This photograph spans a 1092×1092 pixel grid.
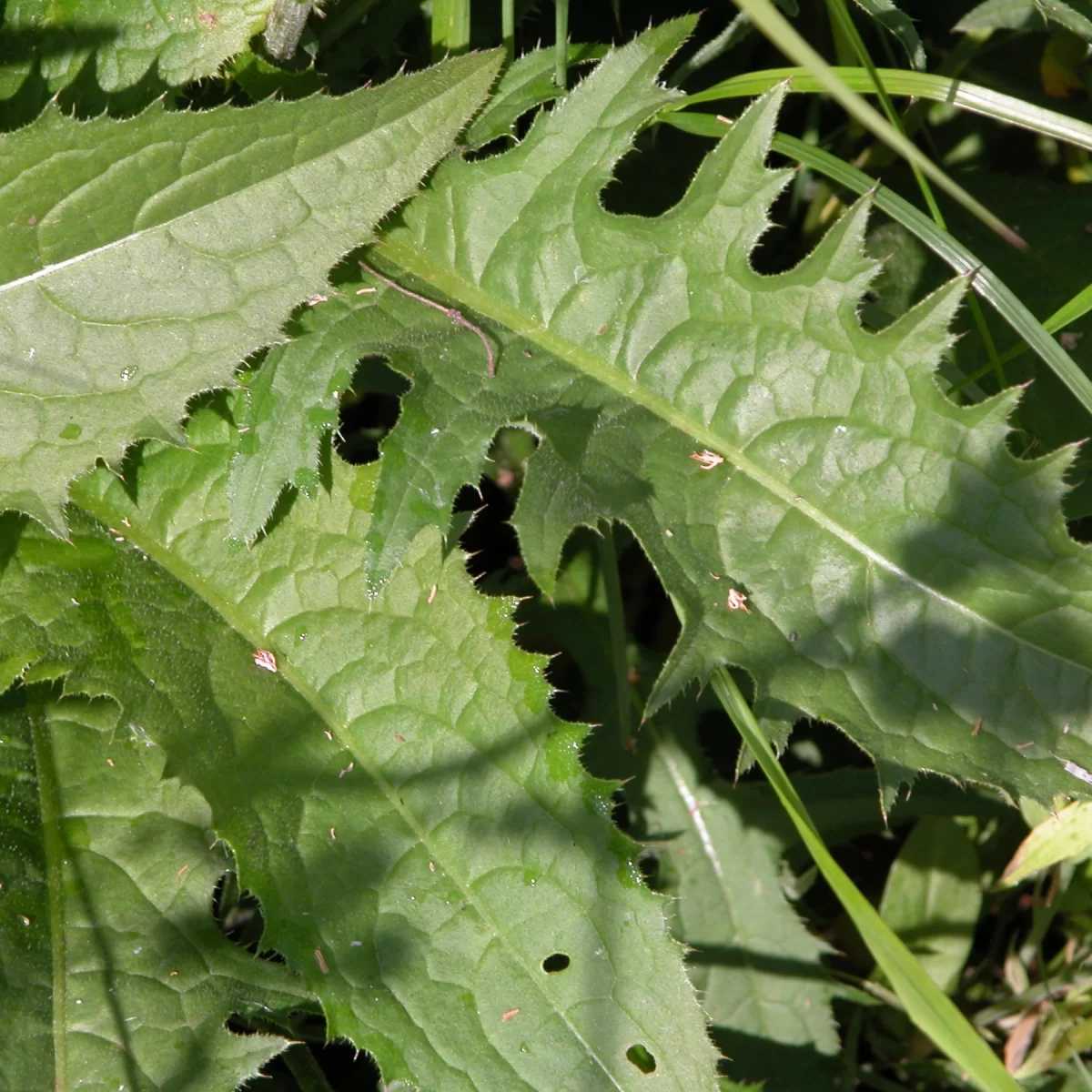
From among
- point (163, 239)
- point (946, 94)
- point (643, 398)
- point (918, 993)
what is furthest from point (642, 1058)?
point (946, 94)

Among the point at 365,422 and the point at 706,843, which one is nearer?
the point at 706,843

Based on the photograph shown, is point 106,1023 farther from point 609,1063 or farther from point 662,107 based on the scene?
point 662,107

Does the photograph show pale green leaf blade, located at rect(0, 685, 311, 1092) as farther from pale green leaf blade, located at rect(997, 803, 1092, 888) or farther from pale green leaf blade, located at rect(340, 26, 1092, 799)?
pale green leaf blade, located at rect(997, 803, 1092, 888)

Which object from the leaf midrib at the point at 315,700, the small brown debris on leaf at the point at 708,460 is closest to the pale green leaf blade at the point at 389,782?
the leaf midrib at the point at 315,700

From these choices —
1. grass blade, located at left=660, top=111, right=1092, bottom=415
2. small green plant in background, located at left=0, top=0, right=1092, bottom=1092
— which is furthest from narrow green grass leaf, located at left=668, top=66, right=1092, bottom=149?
grass blade, located at left=660, top=111, right=1092, bottom=415

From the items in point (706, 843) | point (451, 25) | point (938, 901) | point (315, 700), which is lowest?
point (938, 901)

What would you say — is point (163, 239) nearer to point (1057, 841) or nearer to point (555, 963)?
point (555, 963)

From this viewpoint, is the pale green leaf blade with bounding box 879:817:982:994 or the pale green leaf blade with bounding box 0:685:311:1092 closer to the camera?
the pale green leaf blade with bounding box 0:685:311:1092

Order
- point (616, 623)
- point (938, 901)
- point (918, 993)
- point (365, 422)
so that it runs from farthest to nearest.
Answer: point (365, 422) → point (938, 901) → point (616, 623) → point (918, 993)
